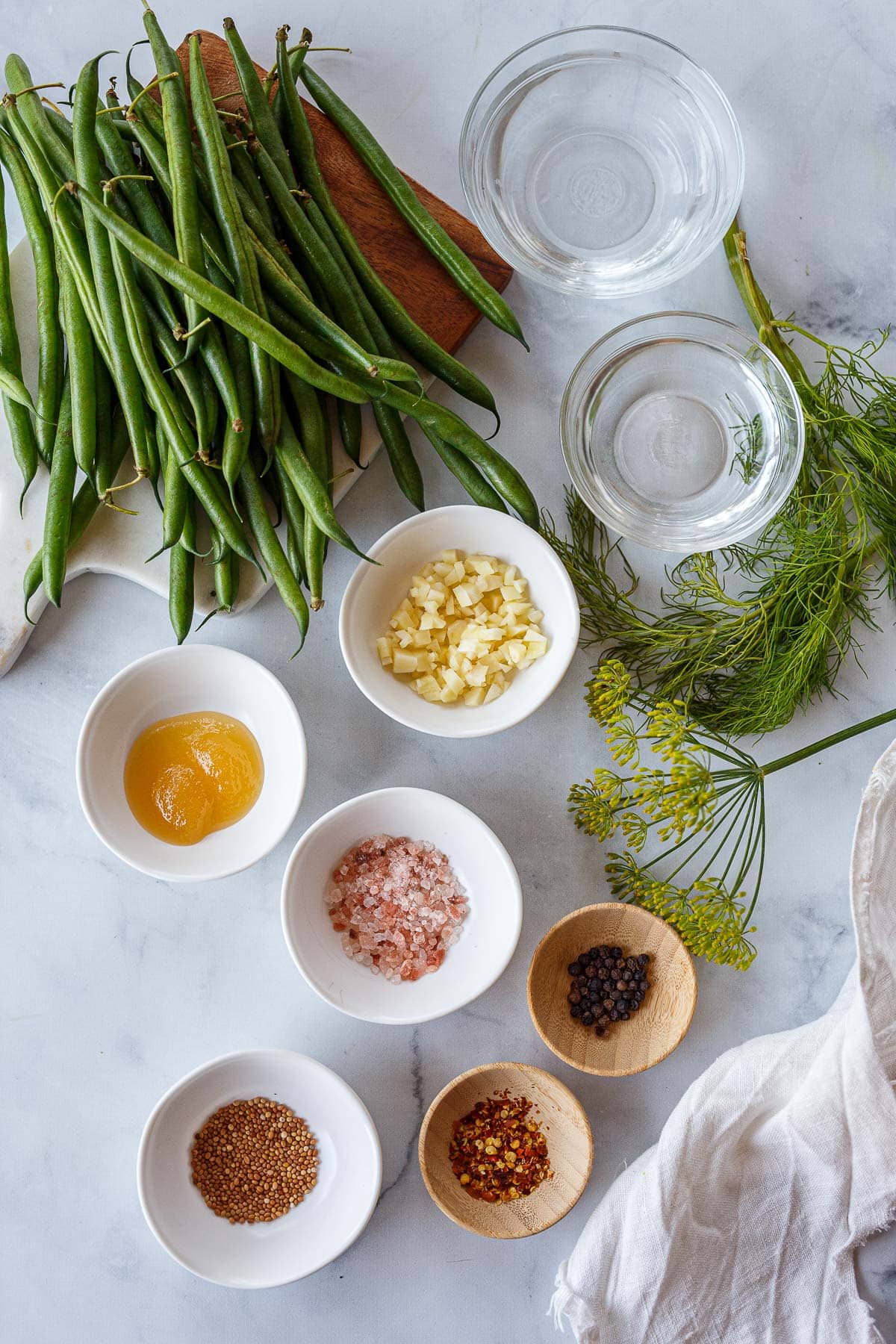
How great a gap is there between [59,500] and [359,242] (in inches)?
33.4

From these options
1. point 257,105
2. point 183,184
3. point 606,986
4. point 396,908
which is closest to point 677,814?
point 606,986

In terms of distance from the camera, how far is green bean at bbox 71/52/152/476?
69.6 inches

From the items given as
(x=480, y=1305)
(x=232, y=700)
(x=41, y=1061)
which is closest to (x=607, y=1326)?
(x=480, y=1305)

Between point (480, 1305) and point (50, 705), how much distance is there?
66.7 inches

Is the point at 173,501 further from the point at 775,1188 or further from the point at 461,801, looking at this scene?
the point at 775,1188

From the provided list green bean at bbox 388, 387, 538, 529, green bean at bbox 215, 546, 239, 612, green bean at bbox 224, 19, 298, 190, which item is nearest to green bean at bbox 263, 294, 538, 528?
green bean at bbox 388, 387, 538, 529

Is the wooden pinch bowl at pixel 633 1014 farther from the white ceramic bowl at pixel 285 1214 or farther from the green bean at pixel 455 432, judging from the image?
the green bean at pixel 455 432

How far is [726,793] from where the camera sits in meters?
2.15

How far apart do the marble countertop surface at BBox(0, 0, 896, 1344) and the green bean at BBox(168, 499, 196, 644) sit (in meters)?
0.18

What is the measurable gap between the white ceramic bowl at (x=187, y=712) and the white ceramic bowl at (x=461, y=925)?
0.12 meters

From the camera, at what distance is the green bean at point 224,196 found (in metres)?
1.76

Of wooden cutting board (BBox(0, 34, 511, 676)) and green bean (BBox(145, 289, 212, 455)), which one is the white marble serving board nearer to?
wooden cutting board (BBox(0, 34, 511, 676))

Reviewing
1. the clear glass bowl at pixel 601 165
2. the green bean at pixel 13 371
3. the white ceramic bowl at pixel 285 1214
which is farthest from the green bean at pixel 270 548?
the white ceramic bowl at pixel 285 1214

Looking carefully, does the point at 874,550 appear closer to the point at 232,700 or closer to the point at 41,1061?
the point at 232,700
